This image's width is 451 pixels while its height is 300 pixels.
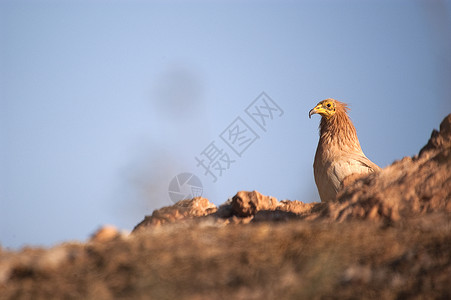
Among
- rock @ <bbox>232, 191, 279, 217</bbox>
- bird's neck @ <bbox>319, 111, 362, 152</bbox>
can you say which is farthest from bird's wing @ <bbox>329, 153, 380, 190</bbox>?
rock @ <bbox>232, 191, 279, 217</bbox>

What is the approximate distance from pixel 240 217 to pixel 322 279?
3888 mm

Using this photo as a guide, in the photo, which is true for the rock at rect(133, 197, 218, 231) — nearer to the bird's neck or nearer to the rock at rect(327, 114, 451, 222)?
the rock at rect(327, 114, 451, 222)

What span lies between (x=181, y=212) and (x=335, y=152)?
3.40 m

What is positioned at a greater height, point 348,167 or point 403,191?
point 348,167

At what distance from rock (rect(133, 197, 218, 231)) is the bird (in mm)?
2012

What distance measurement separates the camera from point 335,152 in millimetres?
9984

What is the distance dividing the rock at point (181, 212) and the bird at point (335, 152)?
201 centimetres

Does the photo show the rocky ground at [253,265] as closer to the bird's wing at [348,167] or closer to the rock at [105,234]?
the rock at [105,234]

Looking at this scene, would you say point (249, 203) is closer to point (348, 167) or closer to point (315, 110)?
point (348, 167)

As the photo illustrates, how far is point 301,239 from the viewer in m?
4.19

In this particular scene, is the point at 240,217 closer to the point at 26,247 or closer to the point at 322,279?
the point at 26,247

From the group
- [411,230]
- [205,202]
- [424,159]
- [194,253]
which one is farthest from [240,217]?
[194,253]

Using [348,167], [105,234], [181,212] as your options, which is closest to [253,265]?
[105,234]

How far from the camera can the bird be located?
9.20 m
